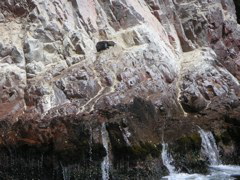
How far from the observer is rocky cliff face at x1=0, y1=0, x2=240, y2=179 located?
1769cm

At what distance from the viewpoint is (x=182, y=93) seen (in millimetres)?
24297

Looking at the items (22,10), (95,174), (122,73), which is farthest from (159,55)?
(95,174)

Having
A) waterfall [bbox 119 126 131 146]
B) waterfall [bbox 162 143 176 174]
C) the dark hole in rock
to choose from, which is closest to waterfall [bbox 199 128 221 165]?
waterfall [bbox 162 143 176 174]

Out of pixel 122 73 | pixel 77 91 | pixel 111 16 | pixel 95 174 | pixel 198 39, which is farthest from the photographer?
pixel 198 39

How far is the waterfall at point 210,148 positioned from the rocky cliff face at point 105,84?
1.55 ft

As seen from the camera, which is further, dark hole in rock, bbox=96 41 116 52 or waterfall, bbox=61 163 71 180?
dark hole in rock, bbox=96 41 116 52

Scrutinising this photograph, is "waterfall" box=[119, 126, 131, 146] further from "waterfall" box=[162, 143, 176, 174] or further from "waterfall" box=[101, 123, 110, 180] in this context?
"waterfall" box=[162, 143, 176, 174]

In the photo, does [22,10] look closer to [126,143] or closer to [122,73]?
[122,73]

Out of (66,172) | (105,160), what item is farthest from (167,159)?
(66,172)

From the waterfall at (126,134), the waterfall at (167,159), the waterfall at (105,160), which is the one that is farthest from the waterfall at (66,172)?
the waterfall at (167,159)

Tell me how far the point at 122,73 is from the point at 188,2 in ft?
41.2

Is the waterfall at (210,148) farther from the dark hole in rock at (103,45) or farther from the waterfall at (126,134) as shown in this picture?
the dark hole in rock at (103,45)

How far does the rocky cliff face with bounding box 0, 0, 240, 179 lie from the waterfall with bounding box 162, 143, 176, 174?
404 mm

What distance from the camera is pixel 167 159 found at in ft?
61.5
